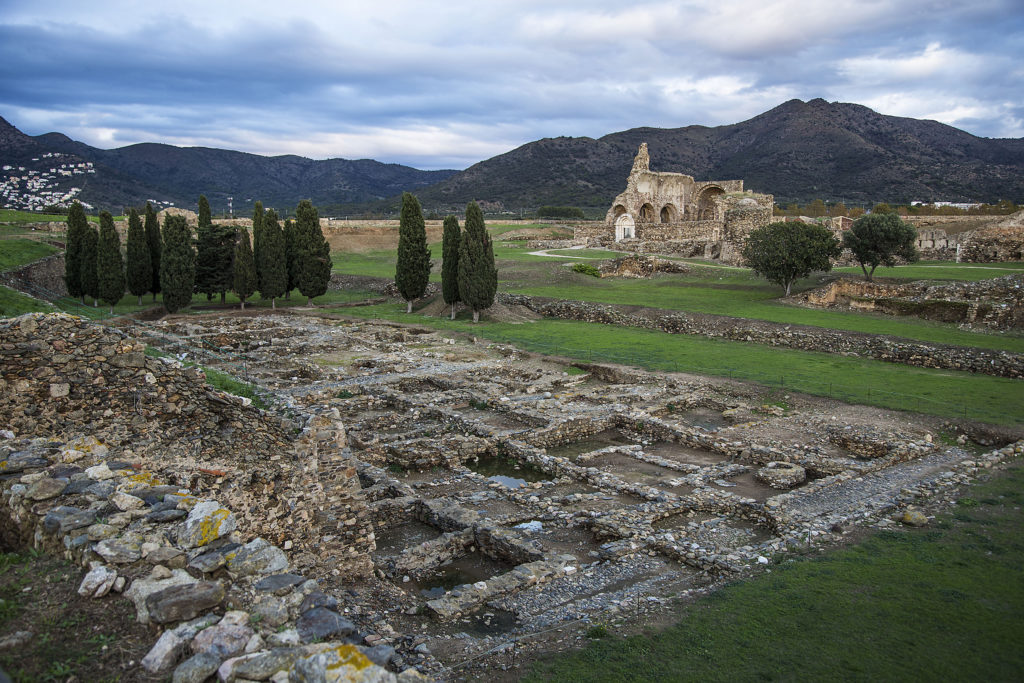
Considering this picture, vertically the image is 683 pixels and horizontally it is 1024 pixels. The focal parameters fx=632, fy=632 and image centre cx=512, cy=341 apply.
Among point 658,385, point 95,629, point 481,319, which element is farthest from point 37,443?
point 481,319

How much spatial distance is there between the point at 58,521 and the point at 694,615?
6084 mm

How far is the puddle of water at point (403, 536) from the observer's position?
9.17m

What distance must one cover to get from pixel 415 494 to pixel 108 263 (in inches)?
1070

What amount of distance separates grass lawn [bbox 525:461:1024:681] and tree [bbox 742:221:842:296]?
71.7 feet

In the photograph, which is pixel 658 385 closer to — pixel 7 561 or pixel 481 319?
pixel 481 319

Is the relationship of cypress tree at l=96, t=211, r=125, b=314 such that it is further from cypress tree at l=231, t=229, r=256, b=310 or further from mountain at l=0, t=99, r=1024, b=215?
mountain at l=0, t=99, r=1024, b=215

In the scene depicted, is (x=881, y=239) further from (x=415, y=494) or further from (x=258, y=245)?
(x=258, y=245)

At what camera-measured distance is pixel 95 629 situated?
4137 millimetres

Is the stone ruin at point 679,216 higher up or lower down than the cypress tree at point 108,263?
higher up

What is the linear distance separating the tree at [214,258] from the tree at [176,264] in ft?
9.85

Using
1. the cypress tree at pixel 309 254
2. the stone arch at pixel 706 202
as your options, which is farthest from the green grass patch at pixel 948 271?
the cypress tree at pixel 309 254

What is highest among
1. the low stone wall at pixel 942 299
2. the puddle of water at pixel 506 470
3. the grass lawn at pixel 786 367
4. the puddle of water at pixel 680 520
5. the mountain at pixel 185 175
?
the mountain at pixel 185 175

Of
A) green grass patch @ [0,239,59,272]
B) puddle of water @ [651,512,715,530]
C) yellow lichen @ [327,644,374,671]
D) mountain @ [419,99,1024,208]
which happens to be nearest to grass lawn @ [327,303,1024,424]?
puddle of water @ [651,512,715,530]

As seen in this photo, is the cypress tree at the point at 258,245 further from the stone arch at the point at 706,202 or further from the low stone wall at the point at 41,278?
the stone arch at the point at 706,202
